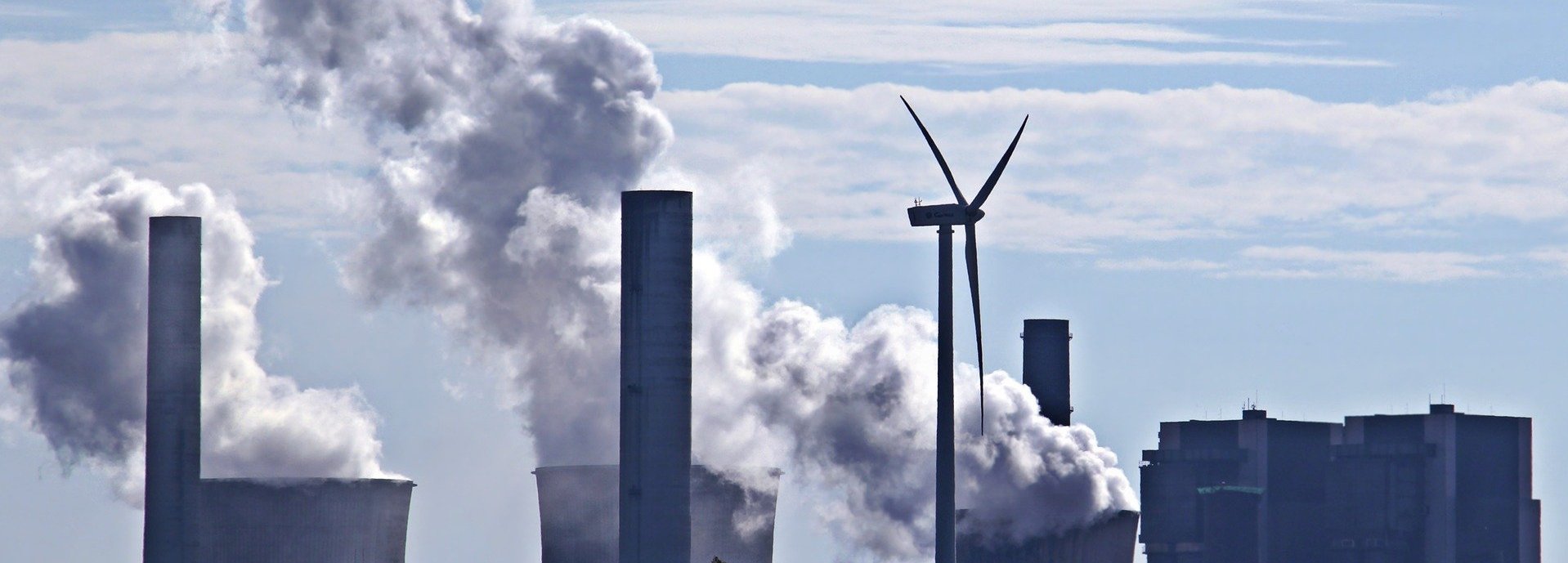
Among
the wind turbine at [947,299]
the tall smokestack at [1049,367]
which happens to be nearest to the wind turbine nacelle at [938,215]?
the wind turbine at [947,299]

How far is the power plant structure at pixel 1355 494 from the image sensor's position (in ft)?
422

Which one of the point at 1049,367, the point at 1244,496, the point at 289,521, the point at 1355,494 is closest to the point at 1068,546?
the point at 1049,367

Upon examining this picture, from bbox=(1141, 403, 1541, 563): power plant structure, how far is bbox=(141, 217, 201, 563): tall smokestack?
64524mm

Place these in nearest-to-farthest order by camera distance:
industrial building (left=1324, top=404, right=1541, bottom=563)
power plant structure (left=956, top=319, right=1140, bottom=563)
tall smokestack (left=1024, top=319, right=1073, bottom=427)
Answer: power plant structure (left=956, top=319, right=1140, bottom=563) → tall smokestack (left=1024, top=319, right=1073, bottom=427) → industrial building (left=1324, top=404, right=1541, bottom=563)

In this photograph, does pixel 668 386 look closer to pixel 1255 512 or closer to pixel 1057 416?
pixel 1057 416

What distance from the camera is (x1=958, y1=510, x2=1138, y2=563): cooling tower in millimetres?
95375

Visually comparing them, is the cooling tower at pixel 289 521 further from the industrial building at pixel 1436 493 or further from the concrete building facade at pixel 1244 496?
the industrial building at pixel 1436 493

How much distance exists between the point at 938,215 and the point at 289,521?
2543 centimetres

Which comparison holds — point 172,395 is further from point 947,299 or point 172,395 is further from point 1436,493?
point 1436,493

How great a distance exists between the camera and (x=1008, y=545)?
95375mm

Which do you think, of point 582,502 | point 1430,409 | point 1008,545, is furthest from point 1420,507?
point 582,502

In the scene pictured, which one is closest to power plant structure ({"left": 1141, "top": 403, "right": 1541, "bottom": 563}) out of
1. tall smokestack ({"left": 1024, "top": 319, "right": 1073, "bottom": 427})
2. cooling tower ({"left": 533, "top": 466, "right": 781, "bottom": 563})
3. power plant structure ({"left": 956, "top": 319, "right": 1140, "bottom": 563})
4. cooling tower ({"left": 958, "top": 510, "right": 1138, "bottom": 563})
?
tall smokestack ({"left": 1024, "top": 319, "right": 1073, "bottom": 427})

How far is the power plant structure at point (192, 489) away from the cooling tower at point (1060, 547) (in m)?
25.3

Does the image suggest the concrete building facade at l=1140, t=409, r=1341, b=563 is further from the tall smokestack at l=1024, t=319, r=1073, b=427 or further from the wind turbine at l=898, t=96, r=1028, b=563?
the wind turbine at l=898, t=96, r=1028, b=563
